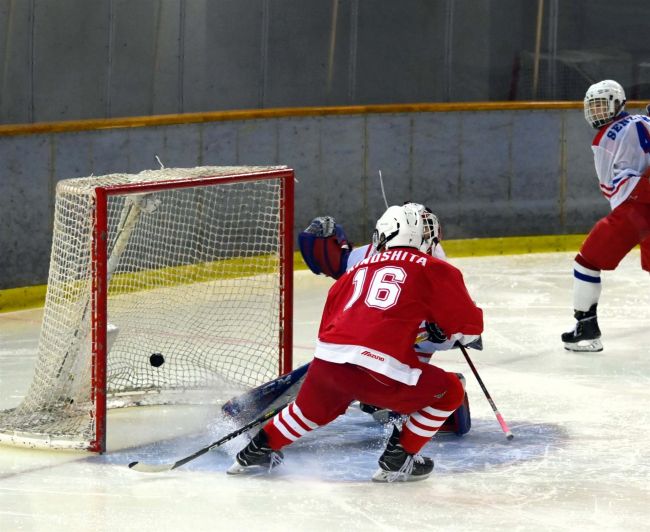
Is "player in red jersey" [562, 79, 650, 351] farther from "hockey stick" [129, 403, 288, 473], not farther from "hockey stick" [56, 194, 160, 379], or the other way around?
"hockey stick" [129, 403, 288, 473]

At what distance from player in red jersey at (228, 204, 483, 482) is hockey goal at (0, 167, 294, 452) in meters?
0.78

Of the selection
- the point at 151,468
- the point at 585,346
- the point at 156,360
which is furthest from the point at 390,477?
the point at 585,346

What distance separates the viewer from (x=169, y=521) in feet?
13.8

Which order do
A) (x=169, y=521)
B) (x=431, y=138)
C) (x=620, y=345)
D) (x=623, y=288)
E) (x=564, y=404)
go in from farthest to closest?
(x=431, y=138) < (x=623, y=288) < (x=620, y=345) < (x=564, y=404) < (x=169, y=521)

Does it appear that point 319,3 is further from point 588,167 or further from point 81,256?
point 81,256

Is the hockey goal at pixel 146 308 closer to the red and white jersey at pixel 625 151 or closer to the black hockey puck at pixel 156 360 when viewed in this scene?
the black hockey puck at pixel 156 360

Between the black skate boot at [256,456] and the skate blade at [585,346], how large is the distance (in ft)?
8.28

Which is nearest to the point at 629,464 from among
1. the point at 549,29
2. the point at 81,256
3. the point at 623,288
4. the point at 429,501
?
the point at 429,501

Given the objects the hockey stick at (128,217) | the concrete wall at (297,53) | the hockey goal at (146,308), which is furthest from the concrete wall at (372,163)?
the hockey stick at (128,217)

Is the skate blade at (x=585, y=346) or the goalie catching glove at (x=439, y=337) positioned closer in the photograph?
the goalie catching glove at (x=439, y=337)

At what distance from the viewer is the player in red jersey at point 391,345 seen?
14.6ft

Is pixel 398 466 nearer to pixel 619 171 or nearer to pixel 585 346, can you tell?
pixel 585 346

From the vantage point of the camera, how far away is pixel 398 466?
460 cm

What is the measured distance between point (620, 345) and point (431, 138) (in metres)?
2.91
